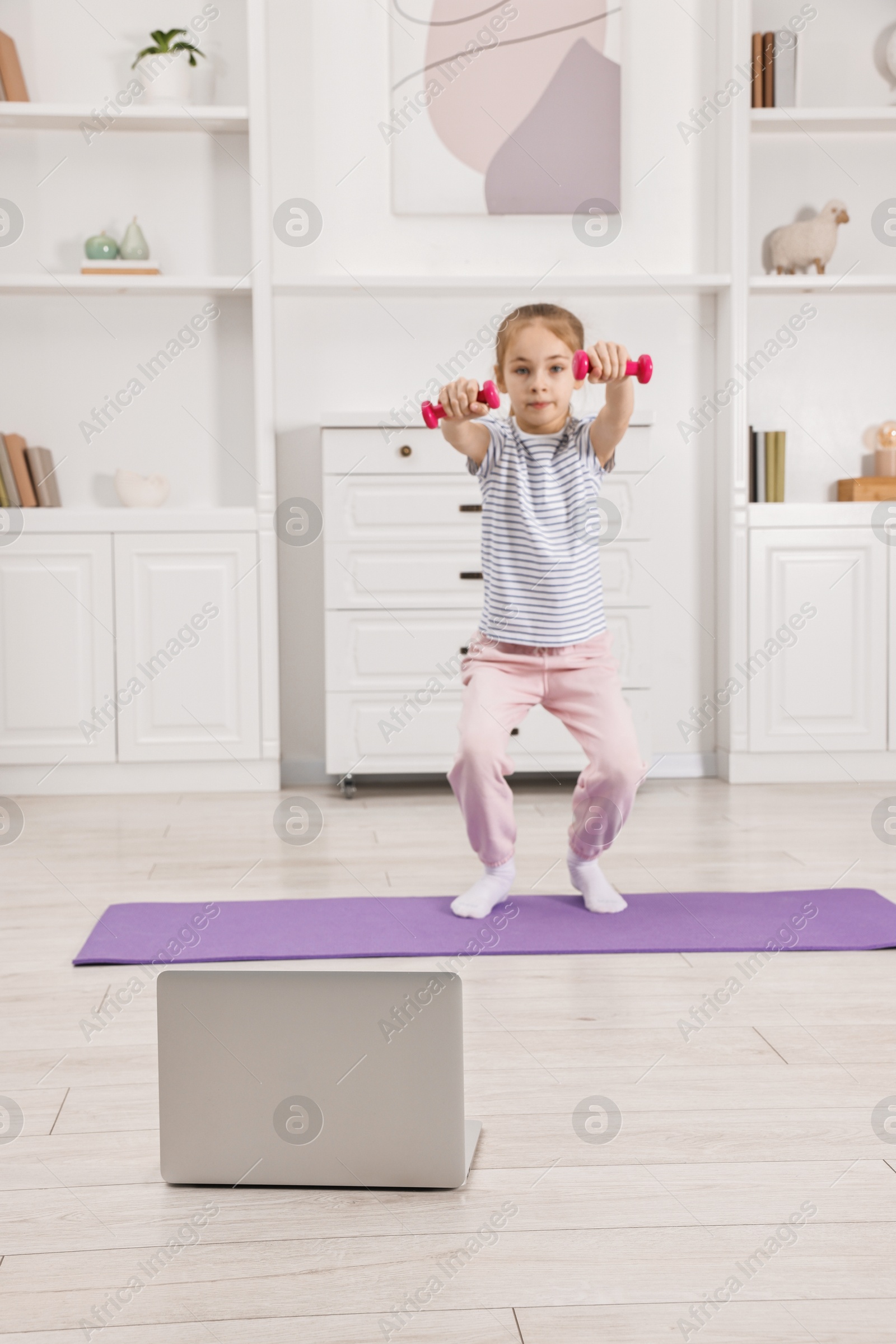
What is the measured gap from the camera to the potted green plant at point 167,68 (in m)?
3.20

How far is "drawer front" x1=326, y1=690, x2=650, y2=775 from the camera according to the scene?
10.2 feet

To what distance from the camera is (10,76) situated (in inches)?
126

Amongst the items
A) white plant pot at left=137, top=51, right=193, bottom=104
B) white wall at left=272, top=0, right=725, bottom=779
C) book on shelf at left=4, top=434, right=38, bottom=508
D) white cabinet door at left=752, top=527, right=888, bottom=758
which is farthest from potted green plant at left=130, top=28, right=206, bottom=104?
white cabinet door at left=752, top=527, right=888, bottom=758

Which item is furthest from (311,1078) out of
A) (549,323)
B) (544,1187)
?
(549,323)

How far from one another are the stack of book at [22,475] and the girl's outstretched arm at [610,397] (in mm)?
1808

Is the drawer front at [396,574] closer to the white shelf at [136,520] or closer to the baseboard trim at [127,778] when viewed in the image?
the white shelf at [136,520]

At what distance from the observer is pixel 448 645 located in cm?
312

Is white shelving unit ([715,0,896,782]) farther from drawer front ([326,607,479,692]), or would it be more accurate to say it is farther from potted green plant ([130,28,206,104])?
potted green plant ([130,28,206,104])

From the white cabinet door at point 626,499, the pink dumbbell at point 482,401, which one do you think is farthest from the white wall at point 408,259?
the pink dumbbell at point 482,401

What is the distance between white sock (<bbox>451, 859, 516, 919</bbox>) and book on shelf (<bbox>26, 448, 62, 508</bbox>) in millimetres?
1823

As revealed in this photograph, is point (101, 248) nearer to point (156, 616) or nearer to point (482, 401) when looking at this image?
point (156, 616)

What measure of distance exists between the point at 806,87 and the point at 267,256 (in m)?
1.59

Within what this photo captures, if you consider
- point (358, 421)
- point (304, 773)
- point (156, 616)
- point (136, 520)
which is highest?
point (358, 421)

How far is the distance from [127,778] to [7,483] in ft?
2.68
